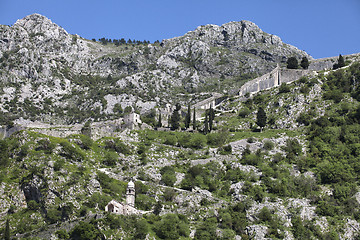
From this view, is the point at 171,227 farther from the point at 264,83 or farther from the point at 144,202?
the point at 264,83

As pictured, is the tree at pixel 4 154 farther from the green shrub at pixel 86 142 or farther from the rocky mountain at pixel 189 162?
the green shrub at pixel 86 142

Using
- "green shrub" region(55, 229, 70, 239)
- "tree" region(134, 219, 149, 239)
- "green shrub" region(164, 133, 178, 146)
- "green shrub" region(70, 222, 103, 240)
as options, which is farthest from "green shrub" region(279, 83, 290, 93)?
"green shrub" region(55, 229, 70, 239)

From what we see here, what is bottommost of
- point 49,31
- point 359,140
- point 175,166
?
point 175,166

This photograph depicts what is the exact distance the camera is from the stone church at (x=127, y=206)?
5312 centimetres

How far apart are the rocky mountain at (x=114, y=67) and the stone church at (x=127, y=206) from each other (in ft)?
186

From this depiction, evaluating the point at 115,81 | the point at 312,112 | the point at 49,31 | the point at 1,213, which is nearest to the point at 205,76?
the point at 115,81

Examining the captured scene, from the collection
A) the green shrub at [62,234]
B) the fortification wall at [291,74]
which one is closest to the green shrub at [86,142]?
the green shrub at [62,234]

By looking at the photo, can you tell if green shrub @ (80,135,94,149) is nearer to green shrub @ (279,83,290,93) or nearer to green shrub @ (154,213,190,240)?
green shrub @ (154,213,190,240)

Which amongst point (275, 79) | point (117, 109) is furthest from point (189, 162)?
point (117, 109)

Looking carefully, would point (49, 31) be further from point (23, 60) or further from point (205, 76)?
point (205, 76)

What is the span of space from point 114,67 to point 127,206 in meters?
104

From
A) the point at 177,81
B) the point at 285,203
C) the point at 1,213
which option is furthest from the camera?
the point at 177,81

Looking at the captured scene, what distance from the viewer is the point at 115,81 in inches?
5408

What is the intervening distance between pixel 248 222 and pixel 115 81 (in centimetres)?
8659
